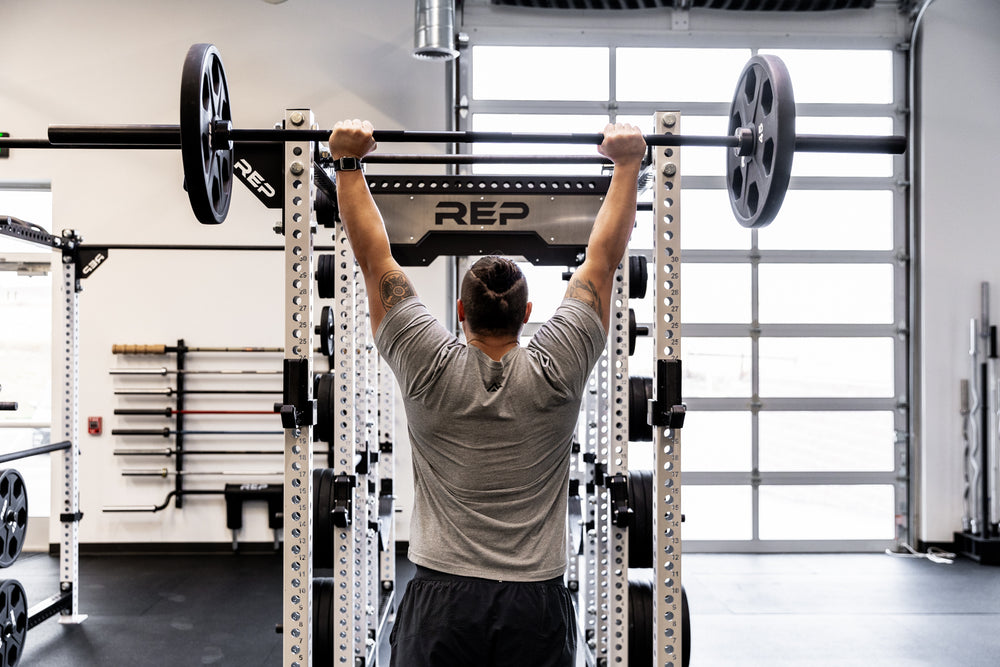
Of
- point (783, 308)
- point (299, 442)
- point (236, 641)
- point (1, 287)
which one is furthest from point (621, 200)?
point (1, 287)

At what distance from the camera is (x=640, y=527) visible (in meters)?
2.79

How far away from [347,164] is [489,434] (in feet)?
2.15

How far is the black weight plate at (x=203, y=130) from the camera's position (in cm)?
162

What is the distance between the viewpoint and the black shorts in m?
1.21

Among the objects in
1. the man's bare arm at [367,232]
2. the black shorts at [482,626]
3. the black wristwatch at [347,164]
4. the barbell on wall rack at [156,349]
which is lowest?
the black shorts at [482,626]

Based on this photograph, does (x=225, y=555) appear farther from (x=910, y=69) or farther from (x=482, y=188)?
(x=910, y=69)

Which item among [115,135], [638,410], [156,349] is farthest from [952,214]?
[156,349]

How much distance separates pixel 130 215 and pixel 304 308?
3.87 meters

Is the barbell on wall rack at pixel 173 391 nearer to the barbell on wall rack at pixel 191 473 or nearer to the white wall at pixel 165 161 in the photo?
the white wall at pixel 165 161

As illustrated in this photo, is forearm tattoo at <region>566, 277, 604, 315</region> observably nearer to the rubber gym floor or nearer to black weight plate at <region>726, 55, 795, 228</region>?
black weight plate at <region>726, 55, 795, 228</region>

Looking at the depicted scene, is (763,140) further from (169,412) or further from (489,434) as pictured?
(169,412)

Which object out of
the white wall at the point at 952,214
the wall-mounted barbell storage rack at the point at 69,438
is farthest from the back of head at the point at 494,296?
the white wall at the point at 952,214

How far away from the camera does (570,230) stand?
2.36 m

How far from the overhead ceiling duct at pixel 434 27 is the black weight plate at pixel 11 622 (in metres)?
3.66
